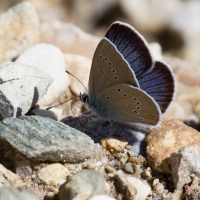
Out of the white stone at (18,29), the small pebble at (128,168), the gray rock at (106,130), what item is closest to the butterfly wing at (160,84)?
the gray rock at (106,130)

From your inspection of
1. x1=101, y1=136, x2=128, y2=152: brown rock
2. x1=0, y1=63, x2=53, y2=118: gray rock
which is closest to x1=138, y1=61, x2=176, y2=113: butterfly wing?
Answer: x1=101, y1=136, x2=128, y2=152: brown rock

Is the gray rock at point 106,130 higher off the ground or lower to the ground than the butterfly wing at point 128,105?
lower

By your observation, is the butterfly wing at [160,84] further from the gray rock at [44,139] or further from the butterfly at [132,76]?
the gray rock at [44,139]

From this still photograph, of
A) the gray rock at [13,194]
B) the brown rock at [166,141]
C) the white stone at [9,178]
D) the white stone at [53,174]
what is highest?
the brown rock at [166,141]

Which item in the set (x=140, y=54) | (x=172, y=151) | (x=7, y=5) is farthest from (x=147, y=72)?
(x=7, y=5)

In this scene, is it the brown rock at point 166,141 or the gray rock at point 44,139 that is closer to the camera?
the gray rock at point 44,139

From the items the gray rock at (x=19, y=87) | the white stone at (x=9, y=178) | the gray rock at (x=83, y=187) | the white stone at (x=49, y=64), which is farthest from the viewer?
the white stone at (x=49, y=64)

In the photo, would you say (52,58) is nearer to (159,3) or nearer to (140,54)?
(140,54)

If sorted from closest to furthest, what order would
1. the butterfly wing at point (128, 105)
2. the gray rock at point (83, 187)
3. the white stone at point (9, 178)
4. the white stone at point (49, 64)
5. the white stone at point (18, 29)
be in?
the gray rock at point (83, 187)
the white stone at point (9, 178)
the butterfly wing at point (128, 105)
the white stone at point (49, 64)
the white stone at point (18, 29)
